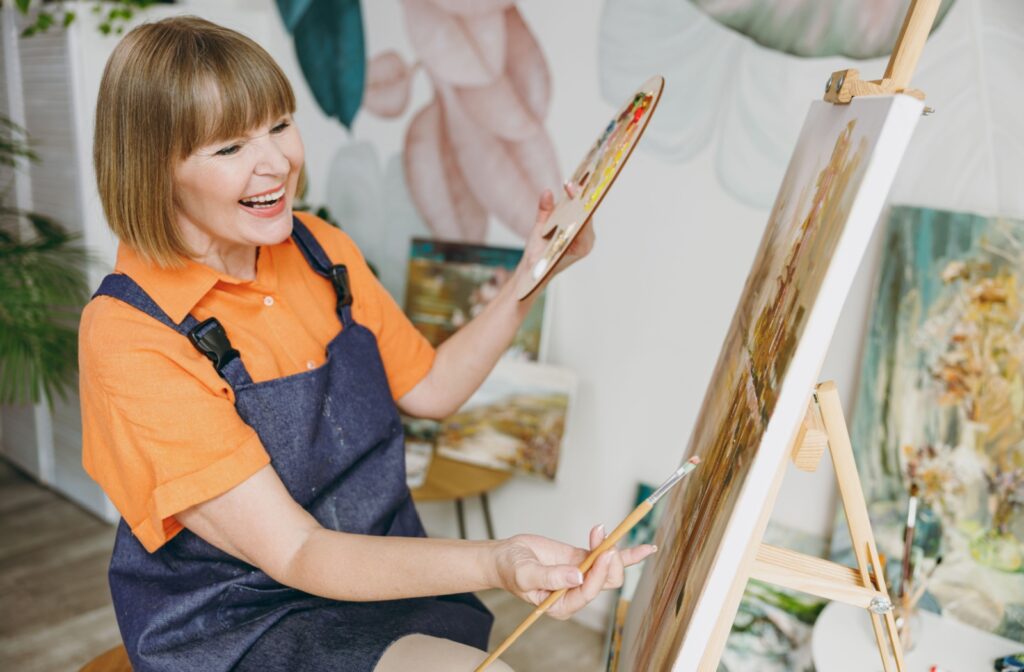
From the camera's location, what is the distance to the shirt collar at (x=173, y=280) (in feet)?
3.50

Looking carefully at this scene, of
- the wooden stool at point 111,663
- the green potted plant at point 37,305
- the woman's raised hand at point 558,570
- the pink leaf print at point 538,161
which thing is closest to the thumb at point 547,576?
the woman's raised hand at point 558,570

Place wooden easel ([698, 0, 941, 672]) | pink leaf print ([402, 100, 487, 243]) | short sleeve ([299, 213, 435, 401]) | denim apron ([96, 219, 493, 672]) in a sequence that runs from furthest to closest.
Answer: pink leaf print ([402, 100, 487, 243]) → short sleeve ([299, 213, 435, 401]) → denim apron ([96, 219, 493, 672]) → wooden easel ([698, 0, 941, 672])

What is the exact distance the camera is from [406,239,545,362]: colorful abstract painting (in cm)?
235

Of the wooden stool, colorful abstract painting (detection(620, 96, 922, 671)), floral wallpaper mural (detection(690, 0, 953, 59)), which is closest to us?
colorful abstract painting (detection(620, 96, 922, 671))

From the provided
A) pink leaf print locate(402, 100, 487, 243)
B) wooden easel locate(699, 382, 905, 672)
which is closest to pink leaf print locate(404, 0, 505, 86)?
pink leaf print locate(402, 100, 487, 243)

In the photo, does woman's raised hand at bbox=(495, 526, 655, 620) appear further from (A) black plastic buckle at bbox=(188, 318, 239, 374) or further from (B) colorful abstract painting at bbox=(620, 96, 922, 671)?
(A) black plastic buckle at bbox=(188, 318, 239, 374)

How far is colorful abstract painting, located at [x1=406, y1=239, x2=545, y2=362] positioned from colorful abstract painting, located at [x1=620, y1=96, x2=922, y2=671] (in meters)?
1.30

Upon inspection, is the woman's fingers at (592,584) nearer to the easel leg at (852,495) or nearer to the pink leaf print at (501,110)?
the easel leg at (852,495)

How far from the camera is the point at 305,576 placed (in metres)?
0.97

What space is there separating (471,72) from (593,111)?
1.42 feet

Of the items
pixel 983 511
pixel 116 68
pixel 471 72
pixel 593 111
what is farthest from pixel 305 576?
pixel 471 72

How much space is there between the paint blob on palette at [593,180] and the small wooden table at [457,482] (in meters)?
1.04

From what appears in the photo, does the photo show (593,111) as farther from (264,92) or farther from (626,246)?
(264,92)

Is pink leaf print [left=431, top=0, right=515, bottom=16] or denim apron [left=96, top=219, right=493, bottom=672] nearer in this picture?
denim apron [left=96, top=219, right=493, bottom=672]
